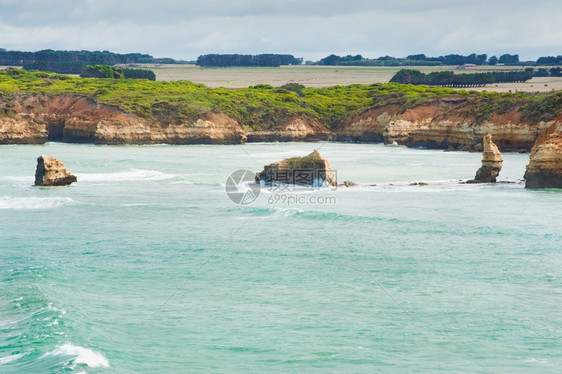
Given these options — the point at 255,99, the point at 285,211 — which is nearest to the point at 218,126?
the point at 255,99

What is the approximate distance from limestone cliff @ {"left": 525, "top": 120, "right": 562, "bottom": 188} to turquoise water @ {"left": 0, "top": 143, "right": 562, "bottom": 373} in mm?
799

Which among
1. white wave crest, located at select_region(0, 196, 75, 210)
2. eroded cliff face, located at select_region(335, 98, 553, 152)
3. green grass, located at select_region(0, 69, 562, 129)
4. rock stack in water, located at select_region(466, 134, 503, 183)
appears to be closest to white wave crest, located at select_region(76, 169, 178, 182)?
white wave crest, located at select_region(0, 196, 75, 210)

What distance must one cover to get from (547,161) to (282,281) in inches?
857

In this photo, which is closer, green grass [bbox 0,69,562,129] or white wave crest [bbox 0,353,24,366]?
white wave crest [bbox 0,353,24,366]

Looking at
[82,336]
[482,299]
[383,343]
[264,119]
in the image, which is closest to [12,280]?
[82,336]

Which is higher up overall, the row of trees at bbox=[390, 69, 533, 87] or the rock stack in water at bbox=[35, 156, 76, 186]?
the row of trees at bbox=[390, 69, 533, 87]

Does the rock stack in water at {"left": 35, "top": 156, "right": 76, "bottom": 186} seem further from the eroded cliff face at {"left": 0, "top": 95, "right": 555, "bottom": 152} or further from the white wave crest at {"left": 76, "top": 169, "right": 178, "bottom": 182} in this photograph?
the eroded cliff face at {"left": 0, "top": 95, "right": 555, "bottom": 152}

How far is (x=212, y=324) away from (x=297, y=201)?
19249mm

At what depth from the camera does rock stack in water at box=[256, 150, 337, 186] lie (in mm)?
40500

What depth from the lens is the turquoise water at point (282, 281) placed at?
15.2 metres

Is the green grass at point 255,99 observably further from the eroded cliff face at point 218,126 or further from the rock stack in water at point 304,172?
the rock stack in water at point 304,172

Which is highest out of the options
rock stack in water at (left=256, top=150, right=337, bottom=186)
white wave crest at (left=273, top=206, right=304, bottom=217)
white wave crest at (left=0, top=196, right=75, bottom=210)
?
rock stack in water at (left=256, top=150, right=337, bottom=186)

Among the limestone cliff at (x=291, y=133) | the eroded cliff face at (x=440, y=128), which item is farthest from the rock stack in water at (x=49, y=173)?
the limestone cliff at (x=291, y=133)

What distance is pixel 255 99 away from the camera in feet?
328
